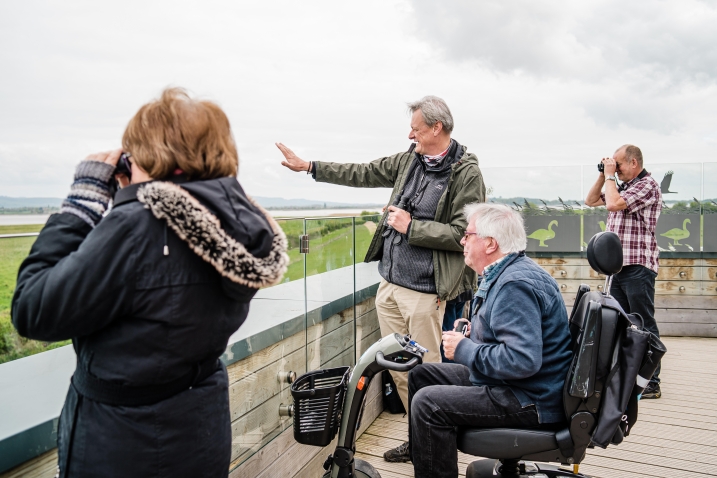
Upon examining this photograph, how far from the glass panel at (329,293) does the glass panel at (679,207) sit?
435cm

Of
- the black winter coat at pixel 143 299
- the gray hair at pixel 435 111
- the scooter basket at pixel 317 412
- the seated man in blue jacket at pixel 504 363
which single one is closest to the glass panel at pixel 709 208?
the gray hair at pixel 435 111

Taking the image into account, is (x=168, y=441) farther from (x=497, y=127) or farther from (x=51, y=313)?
(x=497, y=127)

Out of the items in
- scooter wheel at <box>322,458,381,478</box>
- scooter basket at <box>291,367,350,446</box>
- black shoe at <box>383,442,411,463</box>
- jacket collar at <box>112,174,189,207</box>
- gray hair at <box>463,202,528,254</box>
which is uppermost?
jacket collar at <box>112,174,189,207</box>

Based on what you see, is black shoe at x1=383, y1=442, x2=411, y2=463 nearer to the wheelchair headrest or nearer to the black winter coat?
the wheelchair headrest

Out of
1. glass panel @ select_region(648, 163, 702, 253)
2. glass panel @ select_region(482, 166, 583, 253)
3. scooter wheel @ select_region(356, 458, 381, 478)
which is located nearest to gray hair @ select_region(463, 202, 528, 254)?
scooter wheel @ select_region(356, 458, 381, 478)

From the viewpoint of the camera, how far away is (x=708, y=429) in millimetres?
3297

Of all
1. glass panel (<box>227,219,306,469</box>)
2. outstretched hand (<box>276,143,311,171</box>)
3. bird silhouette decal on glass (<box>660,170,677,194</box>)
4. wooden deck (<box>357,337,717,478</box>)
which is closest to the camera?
glass panel (<box>227,219,306,469</box>)

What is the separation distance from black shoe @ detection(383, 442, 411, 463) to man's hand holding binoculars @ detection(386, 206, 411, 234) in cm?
120

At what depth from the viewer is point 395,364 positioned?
2.01 metres

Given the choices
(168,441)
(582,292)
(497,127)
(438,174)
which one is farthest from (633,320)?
(497,127)

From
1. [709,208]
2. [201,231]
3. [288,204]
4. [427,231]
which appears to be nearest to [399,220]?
[427,231]

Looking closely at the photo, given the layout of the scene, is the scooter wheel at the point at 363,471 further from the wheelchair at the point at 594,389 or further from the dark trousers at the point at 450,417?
the wheelchair at the point at 594,389

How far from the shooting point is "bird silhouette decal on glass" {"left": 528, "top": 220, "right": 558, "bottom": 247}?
6352mm

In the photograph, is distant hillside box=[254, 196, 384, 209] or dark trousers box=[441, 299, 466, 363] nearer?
distant hillside box=[254, 196, 384, 209]
